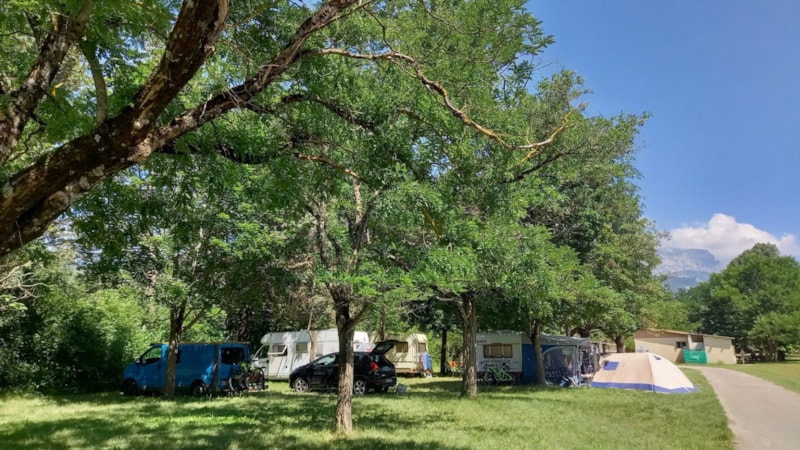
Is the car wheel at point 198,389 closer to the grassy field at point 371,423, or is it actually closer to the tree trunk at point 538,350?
the grassy field at point 371,423

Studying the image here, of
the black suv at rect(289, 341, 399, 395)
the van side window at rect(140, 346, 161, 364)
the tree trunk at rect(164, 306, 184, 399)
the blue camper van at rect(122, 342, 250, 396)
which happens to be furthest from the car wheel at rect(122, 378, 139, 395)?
the black suv at rect(289, 341, 399, 395)

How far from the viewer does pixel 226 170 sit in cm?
564

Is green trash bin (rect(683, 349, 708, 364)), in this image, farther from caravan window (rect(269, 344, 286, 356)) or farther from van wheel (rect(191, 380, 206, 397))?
van wheel (rect(191, 380, 206, 397))

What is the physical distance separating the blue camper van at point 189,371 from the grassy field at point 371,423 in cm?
96

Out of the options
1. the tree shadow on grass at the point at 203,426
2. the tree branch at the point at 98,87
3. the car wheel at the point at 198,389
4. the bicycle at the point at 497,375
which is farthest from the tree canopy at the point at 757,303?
the tree branch at the point at 98,87

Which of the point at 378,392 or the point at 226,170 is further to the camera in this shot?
the point at 378,392

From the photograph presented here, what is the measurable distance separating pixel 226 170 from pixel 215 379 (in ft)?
40.7

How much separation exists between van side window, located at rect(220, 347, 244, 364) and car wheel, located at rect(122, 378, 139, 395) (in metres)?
2.91

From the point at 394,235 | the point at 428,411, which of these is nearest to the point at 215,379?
the point at 428,411

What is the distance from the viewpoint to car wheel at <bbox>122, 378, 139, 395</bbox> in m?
15.9

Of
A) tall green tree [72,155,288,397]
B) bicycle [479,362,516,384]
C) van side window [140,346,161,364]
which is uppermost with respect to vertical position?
tall green tree [72,155,288,397]

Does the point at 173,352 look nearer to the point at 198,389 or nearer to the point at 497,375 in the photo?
the point at 198,389

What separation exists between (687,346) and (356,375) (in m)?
49.1

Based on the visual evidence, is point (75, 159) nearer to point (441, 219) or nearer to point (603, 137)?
point (441, 219)
